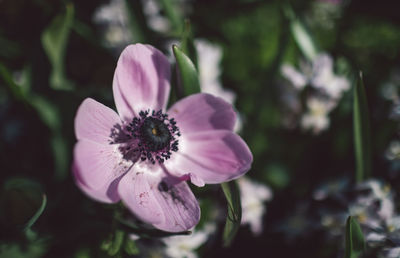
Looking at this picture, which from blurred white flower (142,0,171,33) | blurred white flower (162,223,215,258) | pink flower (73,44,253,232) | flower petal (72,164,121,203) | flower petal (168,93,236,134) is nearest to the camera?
flower petal (72,164,121,203)

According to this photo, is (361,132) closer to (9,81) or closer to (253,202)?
(253,202)

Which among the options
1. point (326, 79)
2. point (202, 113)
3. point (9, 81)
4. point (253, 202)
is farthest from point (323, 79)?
point (9, 81)

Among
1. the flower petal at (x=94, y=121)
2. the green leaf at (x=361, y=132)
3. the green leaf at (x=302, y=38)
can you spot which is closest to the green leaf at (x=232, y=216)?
the flower petal at (x=94, y=121)

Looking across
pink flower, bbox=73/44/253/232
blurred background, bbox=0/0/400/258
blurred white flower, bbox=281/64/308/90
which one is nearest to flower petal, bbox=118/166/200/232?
pink flower, bbox=73/44/253/232

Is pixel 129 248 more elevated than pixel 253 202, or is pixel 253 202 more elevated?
pixel 129 248

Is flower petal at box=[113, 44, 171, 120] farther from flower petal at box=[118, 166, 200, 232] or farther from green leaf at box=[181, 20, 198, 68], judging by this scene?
flower petal at box=[118, 166, 200, 232]

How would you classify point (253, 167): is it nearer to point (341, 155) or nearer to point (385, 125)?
point (341, 155)
